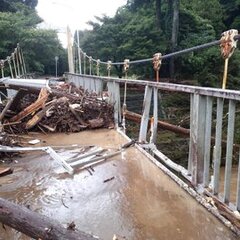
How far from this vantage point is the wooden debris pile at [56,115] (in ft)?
17.1

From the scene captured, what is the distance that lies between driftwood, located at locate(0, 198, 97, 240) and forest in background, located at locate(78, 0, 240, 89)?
16180 mm

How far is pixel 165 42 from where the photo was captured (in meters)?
18.8

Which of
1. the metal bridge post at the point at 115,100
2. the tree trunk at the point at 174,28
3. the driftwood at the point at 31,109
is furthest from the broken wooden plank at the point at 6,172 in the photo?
the tree trunk at the point at 174,28

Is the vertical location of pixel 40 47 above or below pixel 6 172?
above

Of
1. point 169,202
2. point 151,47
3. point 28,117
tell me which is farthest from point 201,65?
point 169,202

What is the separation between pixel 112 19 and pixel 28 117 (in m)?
16.0

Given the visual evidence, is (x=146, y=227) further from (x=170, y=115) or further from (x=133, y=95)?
(x=170, y=115)

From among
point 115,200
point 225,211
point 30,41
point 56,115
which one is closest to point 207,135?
point 225,211

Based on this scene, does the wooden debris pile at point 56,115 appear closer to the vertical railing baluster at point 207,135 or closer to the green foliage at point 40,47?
the vertical railing baluster at point 207,135

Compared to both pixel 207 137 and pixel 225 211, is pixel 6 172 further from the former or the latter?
pixel 225 211

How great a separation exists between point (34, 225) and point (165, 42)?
17.9 metres

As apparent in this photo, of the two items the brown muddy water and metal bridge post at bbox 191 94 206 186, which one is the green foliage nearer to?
the brown muddy water

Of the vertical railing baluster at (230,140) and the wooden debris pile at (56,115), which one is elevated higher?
the vertical railing baluster at (230,140)

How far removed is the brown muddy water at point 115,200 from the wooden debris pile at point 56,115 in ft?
5.01
